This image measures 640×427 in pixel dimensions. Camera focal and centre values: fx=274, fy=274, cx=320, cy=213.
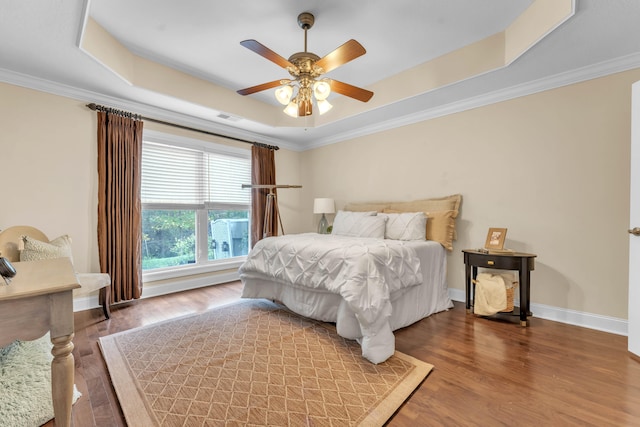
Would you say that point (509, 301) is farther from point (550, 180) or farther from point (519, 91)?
point (519, 91)

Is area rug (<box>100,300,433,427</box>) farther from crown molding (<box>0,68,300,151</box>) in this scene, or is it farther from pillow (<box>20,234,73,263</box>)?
crown molding (<box>0,68,300,151</box>)

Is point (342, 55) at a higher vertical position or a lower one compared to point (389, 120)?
lower

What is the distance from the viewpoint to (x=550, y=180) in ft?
9.22

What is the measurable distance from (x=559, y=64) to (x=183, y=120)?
14.4ft

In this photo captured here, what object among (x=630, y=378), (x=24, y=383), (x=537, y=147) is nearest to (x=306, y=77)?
(x=537, y=147)

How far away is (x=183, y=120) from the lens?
3889 mm

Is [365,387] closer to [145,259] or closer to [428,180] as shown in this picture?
[428,180]

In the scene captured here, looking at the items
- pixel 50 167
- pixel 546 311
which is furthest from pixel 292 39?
pixel 546 311

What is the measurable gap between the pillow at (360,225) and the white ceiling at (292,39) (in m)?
1.46

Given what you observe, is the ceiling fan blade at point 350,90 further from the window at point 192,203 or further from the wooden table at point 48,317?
the window at point 192,203

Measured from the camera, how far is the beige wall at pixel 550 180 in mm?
2492

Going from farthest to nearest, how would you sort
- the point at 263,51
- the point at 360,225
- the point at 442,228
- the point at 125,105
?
the point at 360,225, the point at 125,105, the point at 442,228, the point at 263,51

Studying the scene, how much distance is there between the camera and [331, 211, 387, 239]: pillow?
11.3ft

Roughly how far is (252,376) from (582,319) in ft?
9.98
